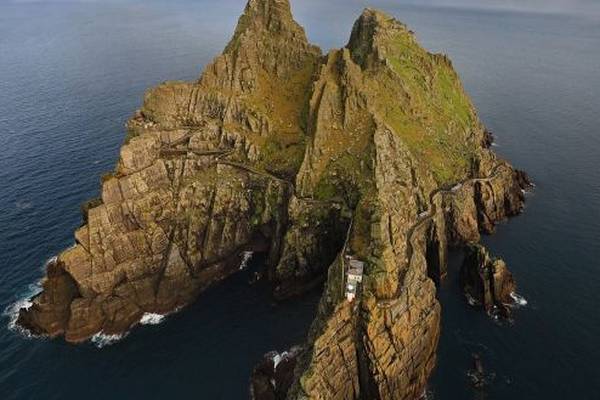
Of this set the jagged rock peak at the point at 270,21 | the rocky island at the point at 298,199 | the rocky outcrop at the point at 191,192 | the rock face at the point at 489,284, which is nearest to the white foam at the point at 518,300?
the rock face at the point at 489,284

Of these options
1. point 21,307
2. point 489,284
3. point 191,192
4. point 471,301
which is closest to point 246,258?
point 191,192

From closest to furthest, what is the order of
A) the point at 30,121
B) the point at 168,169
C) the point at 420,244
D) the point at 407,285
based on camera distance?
the point at 407,285 → the point at 420,244 → the point at 168,169 → the point at 30,121

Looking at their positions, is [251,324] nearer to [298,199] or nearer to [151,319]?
[151,319]

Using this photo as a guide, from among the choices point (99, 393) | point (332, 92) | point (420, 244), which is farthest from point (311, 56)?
point (99, 393)

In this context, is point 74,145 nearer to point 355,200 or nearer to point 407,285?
point 355,200

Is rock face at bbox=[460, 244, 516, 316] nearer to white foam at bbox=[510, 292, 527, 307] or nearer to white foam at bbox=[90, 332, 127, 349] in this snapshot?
white foam at bbox=[510, 292, 527, 307]

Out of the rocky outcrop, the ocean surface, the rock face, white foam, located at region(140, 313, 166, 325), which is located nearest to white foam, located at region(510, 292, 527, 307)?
the rock face

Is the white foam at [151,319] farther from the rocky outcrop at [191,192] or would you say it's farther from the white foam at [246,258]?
the white foam at [246,258]
